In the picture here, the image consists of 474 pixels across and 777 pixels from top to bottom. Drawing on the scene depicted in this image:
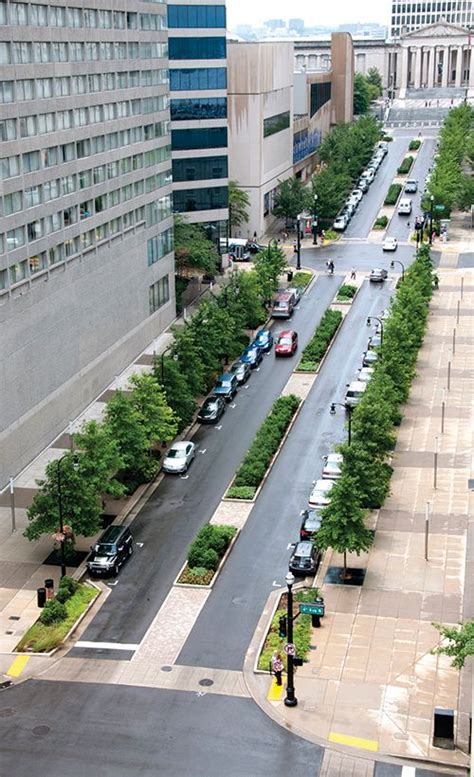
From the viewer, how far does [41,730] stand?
41031 mm

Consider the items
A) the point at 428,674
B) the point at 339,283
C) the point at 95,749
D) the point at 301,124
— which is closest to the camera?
the point at 95,749

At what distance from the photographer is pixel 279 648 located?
45938 mm

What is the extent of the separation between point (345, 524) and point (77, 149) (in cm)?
3227

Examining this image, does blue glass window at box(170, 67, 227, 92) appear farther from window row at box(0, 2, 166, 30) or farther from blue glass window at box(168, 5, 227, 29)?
window row at box(0, 2, 166, 30)

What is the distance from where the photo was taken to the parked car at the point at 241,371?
3184 inches

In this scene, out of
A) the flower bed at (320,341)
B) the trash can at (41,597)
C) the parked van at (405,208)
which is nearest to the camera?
the trash can at (41,597)

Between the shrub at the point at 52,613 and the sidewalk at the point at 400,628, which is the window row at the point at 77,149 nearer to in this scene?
the shrub at the point at 52,613

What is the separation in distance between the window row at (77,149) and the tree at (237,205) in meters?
37.1

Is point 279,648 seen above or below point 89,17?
below

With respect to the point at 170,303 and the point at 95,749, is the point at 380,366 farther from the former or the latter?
the point at 95,749

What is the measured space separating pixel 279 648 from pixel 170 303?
51.4m

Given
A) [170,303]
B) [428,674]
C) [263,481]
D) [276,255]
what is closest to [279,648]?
[428,674]

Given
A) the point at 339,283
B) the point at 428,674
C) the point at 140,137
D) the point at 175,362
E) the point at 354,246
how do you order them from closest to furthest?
the point at 428,674
the point at 175,362
the point at 140,137
the point at 339,283
the point at 354,246

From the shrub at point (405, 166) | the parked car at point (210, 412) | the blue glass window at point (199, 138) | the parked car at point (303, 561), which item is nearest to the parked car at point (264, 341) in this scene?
the parked car at point (210, 412)
